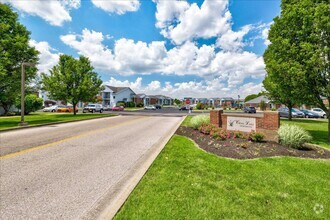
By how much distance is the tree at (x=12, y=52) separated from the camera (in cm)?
1573

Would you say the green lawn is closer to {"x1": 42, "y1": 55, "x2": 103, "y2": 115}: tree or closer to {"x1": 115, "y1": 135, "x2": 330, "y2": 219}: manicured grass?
{"x1": 115, "y1": 135, "x2": 330, "y2": 219}: manicured grass

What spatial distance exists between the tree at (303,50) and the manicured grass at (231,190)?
491 cm

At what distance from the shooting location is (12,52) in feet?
52.7

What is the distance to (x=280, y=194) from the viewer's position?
3979mm

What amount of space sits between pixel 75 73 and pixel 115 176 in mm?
26330

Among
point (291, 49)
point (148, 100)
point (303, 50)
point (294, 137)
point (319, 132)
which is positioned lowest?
point (319, 132)

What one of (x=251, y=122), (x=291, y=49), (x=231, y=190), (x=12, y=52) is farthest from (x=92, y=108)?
(x=231, y=190)

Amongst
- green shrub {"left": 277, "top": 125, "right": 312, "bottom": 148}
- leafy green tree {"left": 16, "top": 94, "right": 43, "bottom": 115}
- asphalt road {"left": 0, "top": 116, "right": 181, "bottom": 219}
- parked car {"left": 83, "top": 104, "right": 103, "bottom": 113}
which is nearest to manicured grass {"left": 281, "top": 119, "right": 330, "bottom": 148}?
green shrub {"left": 277, "top": 125, "right": 312, "bottom": 148}

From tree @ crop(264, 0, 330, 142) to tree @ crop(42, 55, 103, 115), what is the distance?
78.0ft

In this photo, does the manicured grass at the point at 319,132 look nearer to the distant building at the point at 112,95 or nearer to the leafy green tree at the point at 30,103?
the leafy green tree at the point at 30,103

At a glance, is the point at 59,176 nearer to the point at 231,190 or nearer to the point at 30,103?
the point at 231,190

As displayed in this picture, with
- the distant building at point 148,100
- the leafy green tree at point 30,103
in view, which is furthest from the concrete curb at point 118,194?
the distant building at point 148,100

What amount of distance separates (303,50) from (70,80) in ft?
87.6

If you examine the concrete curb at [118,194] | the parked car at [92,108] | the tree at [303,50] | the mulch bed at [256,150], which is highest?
the tree at [303,50]
